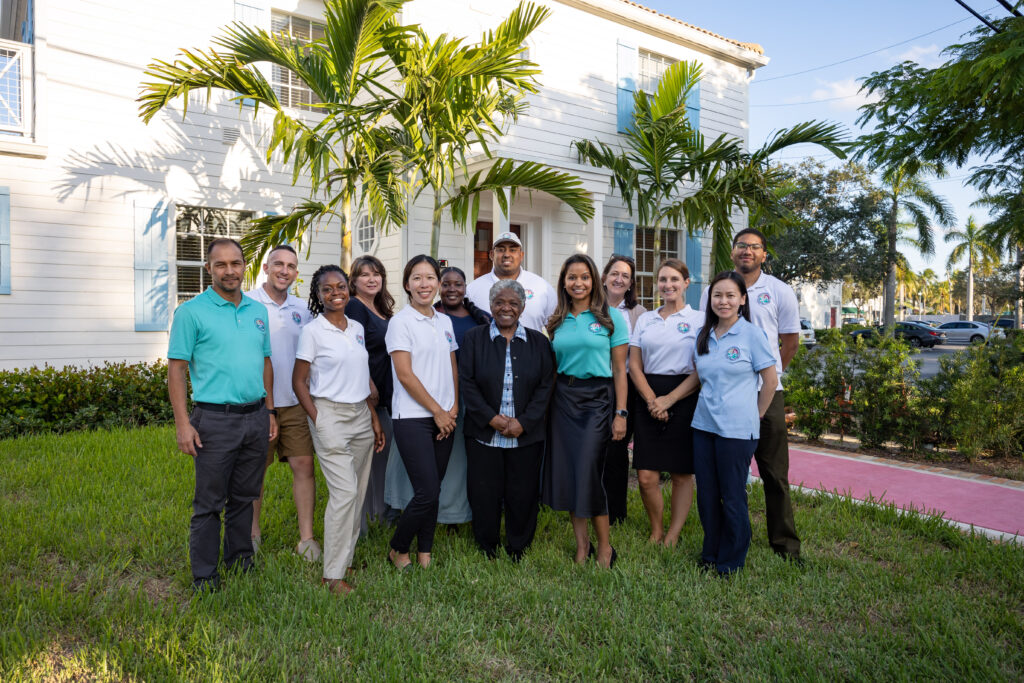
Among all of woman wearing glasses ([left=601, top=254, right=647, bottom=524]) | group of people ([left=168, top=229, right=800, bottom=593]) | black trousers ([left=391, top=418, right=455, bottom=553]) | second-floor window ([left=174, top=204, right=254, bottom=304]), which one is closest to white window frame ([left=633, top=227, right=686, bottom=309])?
second-floor window ([left=174, top=204, right=254, bottom=304])

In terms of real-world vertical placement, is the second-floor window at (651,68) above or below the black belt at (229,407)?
above

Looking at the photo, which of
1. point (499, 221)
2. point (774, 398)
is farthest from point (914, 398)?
point (499, 221)

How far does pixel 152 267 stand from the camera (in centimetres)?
882

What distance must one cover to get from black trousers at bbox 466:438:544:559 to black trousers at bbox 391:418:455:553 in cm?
27

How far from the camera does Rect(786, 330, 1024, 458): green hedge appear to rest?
6844 millimetres

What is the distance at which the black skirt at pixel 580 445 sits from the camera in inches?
161

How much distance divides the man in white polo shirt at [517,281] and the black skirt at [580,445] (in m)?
0.61

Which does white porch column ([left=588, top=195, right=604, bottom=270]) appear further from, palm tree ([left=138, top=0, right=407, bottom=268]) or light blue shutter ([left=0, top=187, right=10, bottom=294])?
light blue shutter ([left=0, top=187, right=10, bottom=294])

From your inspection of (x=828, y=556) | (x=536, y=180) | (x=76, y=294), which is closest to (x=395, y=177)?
(x=536, y=180)

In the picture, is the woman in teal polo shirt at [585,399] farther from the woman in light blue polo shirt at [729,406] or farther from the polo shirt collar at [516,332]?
the woman in light blue polo shirt at [729,406]

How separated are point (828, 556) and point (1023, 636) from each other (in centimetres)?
112

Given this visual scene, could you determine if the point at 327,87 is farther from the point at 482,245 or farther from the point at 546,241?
the point at 546,241

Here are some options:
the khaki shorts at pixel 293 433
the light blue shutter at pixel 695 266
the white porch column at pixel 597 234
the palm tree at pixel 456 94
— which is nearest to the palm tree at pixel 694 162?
the white porch column at pixel 597 234

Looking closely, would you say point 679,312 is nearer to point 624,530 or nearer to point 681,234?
point 624,530
